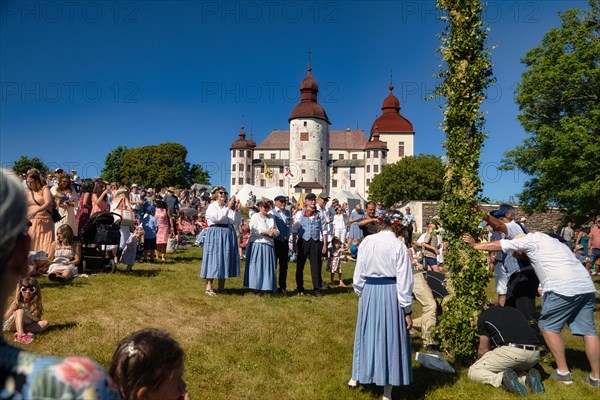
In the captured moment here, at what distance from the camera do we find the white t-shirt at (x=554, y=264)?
5961 millimetres

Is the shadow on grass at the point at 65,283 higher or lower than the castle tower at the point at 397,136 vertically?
lower

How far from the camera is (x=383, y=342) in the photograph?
5.32 metres

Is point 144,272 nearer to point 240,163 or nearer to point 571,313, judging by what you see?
point 571,313

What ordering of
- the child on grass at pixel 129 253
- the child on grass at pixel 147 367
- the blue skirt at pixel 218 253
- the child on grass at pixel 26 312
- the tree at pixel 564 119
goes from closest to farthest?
the child on grass at pixel 147 367, the child on grass at pixel 26 312, the blue skirt at pixel 218 253, the child on grass at pixel 129 253, the tree at pixel 564 119

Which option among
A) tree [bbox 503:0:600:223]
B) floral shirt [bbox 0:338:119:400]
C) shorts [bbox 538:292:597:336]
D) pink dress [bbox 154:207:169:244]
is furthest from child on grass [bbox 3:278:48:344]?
tree [bbox 503:0:600:223]

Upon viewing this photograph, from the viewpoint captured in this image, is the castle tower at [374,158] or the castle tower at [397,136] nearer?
the castle tower at [374,158]

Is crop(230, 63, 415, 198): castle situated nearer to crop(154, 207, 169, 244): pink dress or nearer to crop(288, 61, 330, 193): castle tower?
crop(288, 61, 330, 193): castle tower

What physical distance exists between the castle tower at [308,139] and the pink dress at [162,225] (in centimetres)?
6817

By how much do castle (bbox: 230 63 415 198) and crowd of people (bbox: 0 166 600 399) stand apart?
230 ft

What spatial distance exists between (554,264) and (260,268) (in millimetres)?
6104

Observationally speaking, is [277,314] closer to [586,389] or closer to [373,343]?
[373,343]

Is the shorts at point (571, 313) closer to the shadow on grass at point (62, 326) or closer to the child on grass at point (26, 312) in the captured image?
the shadow on grass at point (62, 326)

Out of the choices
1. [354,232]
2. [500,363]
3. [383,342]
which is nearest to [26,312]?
[383,342]

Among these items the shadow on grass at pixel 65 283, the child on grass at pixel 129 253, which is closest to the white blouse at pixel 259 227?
the child on grass at pixel 129 253
